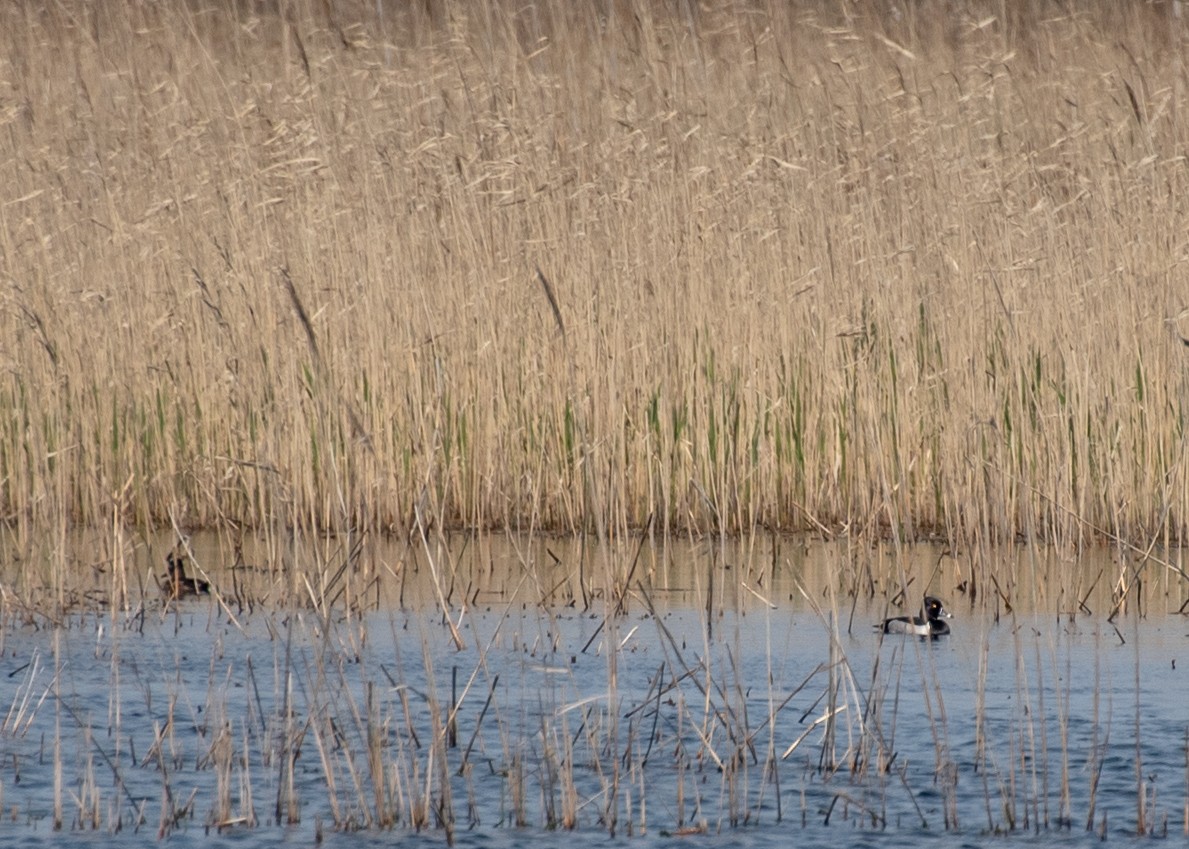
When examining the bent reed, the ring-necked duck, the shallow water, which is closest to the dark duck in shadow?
the shallow water

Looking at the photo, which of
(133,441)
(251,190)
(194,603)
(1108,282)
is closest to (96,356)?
(133,441)

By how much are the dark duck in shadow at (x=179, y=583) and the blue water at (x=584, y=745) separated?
0.40 m

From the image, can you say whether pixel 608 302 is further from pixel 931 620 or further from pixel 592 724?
pixel 592 724

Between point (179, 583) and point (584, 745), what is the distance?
2208 mm

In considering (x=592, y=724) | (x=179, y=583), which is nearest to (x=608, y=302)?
(x=179, y=583)

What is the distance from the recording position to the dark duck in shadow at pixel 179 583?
665 cm

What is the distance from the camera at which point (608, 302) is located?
7871 mm

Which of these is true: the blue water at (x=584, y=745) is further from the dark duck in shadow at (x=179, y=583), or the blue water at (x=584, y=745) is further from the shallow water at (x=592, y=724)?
the dark duck in shadow at (x=179, y=583)

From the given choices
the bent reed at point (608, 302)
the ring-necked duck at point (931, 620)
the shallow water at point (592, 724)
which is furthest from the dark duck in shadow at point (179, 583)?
the ring-necked duck at point (931, 620)

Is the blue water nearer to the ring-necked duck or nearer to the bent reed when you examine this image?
the ring-necked duck

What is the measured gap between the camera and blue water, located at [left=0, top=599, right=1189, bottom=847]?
14.0 feet

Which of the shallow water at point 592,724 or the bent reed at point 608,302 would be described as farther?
the bent reed at point 608,302

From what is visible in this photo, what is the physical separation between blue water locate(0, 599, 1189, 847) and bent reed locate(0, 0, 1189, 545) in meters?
1.23

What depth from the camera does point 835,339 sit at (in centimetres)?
772
